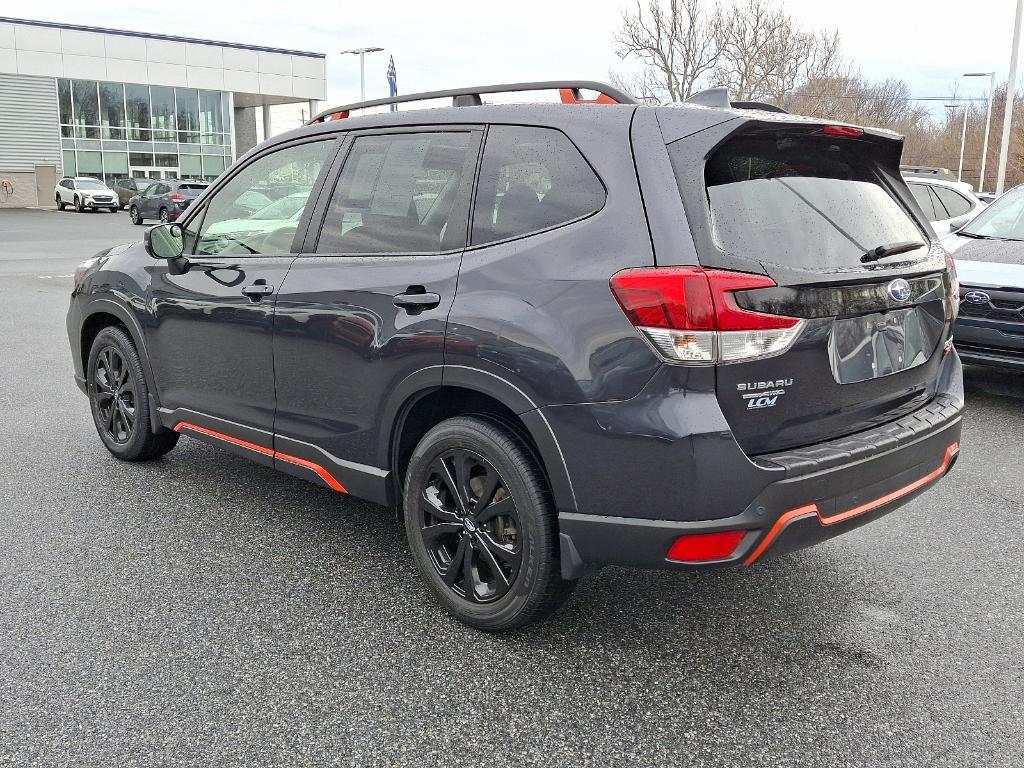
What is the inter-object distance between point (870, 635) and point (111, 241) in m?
25.7

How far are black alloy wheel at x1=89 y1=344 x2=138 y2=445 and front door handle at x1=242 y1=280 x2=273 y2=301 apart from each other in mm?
1307

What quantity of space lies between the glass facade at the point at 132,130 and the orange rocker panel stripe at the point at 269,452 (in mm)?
49279

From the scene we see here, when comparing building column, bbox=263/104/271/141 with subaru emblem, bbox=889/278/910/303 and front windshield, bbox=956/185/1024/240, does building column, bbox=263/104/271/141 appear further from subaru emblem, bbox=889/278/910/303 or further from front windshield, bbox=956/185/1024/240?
subaru emblem, bbox=889/278/910/303

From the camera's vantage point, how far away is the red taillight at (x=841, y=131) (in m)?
3.24

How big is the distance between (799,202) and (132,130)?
2048 inches

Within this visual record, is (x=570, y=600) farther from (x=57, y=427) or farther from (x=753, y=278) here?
(x=57, y=427)

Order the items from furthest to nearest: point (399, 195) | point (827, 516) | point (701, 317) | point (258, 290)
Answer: point (258, 290) < point (399, 195) < point (827, 516) < point (701, 317)

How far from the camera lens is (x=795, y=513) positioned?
9.34 feet

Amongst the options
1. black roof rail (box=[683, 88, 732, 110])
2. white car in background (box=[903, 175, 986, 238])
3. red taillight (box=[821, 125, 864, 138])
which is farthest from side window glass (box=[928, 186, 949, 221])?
black roof rail (box=[683, 88, 732, 110])

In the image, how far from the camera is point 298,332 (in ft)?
12.6

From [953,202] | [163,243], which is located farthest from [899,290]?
[953,202]

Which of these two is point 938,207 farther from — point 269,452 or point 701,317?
point 701,317

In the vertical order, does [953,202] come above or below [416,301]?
above

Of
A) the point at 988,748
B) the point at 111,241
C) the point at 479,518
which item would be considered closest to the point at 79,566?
the point at 479,518
